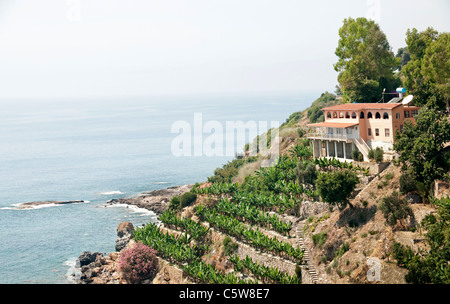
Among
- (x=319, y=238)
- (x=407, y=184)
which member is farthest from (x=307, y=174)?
(x=407, y=184)

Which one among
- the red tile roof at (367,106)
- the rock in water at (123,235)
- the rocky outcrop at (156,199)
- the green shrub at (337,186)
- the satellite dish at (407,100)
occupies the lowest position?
the rock in water at (123,235)

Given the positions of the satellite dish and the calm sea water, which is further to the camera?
the calm sea water

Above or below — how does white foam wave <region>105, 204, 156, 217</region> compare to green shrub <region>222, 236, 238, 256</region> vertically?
below

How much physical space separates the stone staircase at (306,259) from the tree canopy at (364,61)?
21.1 metres

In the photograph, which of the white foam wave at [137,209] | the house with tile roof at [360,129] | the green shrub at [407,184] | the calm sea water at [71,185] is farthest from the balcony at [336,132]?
the white foam wave at [137,209]

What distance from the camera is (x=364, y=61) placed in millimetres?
58156

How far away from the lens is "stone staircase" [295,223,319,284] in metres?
36.7

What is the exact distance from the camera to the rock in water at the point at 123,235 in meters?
62.4

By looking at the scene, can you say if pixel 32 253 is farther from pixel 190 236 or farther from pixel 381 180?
pixel 381 180

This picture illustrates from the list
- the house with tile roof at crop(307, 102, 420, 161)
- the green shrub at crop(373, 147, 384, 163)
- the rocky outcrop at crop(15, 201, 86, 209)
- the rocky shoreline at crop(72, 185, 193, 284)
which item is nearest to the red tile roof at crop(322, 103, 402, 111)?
the house with tile roof at crop(307, 102, 420, 161)

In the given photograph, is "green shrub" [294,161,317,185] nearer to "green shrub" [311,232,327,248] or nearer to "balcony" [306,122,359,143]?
"balcony" [306,122,359,143]

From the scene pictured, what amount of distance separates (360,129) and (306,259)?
15.4m

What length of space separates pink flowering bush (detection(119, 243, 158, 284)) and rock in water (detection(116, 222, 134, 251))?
42.7 feet

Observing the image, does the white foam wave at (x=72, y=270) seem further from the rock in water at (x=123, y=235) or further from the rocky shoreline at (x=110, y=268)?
the rock in water at (x=123, y=235)
